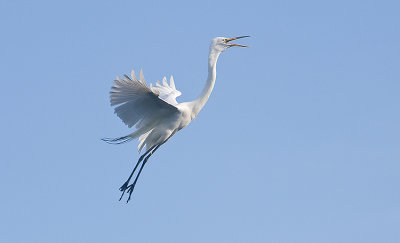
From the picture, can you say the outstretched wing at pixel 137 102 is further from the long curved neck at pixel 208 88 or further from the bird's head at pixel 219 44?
the bird's head at pixel 219 44

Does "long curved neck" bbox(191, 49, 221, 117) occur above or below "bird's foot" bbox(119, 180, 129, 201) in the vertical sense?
above

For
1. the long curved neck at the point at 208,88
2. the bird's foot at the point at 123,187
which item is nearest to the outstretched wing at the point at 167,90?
the long curved neck at the point at 208,88

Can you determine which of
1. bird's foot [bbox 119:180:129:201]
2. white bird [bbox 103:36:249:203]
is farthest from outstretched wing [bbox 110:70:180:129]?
bird's foot [bbox 119:180:129:201]

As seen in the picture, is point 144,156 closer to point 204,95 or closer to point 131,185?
point 131,185

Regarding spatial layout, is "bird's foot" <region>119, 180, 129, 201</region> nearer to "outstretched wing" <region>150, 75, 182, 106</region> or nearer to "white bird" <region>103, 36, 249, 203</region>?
"white bird" <region>103, 36, 249, 203</region>

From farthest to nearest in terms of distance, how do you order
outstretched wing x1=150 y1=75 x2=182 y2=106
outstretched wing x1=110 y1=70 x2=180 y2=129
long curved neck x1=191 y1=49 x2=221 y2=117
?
1. outstretched wing x1=150 y1=75 x2=182 y2=106
2. long curved neck x1=191 y1=49 x2=221 y2=117
3. outstretched wing x1=110 y1=70 x2=180 y2=129

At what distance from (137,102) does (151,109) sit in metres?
0.44

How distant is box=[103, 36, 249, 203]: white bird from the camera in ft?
48.2

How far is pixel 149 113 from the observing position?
51.1ft

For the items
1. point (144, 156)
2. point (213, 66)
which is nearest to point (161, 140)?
point (144, 156)

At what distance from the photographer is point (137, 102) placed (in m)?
15.2

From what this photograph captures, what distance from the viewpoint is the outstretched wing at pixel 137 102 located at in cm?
1441

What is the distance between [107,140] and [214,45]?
3.60m

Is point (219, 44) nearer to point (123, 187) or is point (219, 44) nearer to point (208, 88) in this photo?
point (208, 88)
